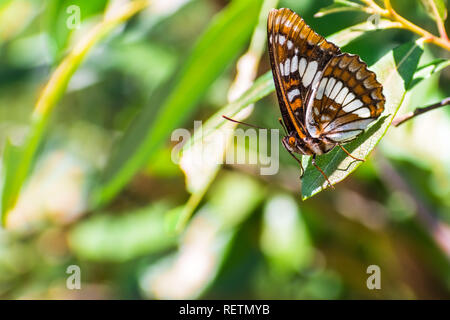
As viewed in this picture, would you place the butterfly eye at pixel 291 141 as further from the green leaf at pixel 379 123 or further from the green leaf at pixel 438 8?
the green leaf at pixel 438 8

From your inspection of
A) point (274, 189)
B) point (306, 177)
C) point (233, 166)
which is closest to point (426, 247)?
point (274, 189)

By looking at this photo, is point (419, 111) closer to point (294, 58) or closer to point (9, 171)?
point (294, 58)

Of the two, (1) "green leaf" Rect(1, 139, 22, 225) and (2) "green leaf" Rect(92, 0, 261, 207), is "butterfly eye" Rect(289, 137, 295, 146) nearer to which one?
(2) "green leaf" Rect(92, 0, 261, 207)

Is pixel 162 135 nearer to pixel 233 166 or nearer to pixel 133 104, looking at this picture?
pixel 233 166

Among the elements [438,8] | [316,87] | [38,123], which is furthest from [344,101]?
[38,123]

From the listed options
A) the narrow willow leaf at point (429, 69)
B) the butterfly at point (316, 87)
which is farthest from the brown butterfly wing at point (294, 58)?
the narrow willow leaf at point (429, 69)

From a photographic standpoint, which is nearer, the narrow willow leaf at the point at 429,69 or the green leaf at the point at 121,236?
the narrow willow leaf at the point at 429,69
